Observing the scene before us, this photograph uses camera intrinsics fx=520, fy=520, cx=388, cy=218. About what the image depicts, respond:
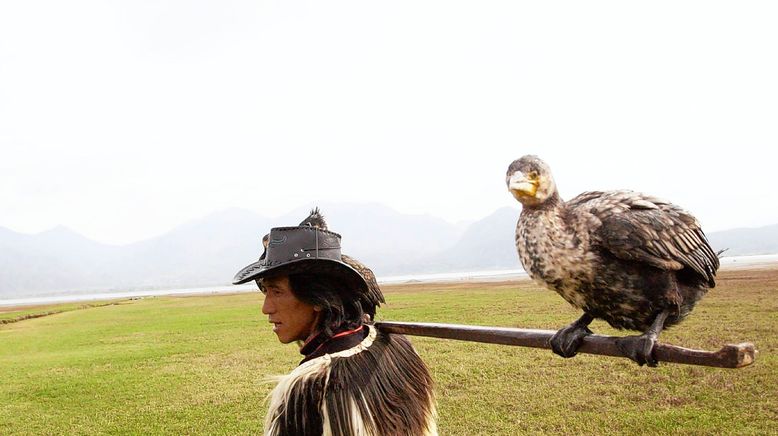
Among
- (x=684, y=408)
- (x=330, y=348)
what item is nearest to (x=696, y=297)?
(x=330, y=348)

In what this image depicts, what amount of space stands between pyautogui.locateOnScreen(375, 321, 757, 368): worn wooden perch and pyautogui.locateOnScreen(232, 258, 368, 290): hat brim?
375mm

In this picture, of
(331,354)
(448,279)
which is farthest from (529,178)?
(448,279)

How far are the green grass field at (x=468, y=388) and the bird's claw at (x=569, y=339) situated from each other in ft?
6.54

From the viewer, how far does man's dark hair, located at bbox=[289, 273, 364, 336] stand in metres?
2.49

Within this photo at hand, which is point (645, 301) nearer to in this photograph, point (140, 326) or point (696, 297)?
point (696, 297)

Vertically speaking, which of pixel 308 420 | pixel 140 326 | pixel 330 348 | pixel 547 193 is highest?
pixel 547 193

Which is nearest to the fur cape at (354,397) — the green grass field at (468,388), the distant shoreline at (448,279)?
the green grass field at (468,388)

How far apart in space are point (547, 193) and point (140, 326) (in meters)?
23.4

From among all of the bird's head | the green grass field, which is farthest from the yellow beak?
the green grass field

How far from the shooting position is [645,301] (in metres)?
1.59

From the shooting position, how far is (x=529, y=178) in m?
1.51

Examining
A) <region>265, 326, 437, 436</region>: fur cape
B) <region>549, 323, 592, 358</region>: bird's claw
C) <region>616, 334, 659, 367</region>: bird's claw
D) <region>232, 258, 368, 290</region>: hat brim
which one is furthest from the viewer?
<region>232, 258, 368, 290</region>: hat brim

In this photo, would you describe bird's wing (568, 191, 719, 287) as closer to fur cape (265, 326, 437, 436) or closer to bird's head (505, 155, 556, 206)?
bird's head (505, 155, 556, 206)

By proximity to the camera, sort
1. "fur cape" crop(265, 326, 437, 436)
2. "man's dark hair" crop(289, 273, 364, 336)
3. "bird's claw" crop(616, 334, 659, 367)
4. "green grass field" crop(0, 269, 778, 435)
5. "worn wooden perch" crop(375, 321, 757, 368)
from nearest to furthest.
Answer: "worn wooden perch" crop(375, 321, 757, 368)
"bird's claw" crop(616, 334, 659, 367)
"fur cape" crop(265, 326, 437, 436)
"man's dark hair" crop(289, 273, 364, 336)
"green grass field" crop(0, 269, 778, 435)
